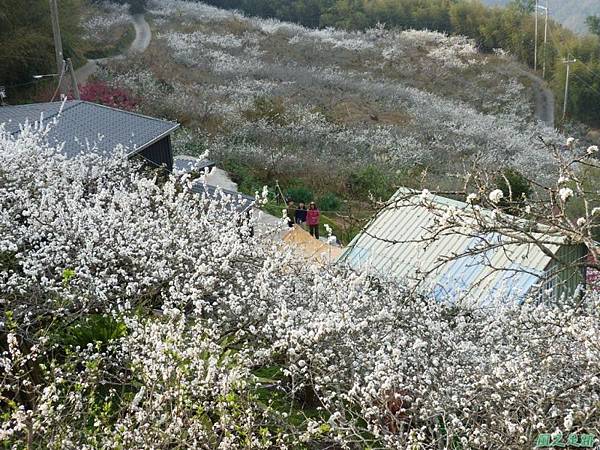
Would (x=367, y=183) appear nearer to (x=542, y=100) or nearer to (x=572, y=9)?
(x=542, y=100)

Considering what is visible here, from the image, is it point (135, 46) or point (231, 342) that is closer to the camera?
point (231, 342)

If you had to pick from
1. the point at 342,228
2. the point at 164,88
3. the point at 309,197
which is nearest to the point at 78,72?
the point at 164,88

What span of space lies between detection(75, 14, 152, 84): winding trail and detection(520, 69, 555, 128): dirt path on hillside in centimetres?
2015

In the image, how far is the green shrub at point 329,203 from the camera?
16719 millimetres

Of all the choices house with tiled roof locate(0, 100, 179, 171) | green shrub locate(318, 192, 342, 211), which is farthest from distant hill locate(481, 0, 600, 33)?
house with tiled roof locate(0, 100, 179, 171)

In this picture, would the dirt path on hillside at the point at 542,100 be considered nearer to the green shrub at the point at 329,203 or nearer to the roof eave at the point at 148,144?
the green shrub at the point at 329,203

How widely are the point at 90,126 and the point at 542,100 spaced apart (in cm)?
3084

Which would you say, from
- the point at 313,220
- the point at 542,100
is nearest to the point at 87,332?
the point at 313,220

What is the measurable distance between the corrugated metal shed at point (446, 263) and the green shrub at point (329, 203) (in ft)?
22.8

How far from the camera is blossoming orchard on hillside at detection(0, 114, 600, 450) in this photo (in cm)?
463

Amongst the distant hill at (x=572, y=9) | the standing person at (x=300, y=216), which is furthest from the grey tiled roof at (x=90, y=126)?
the distant hill at (x=572, y=9)

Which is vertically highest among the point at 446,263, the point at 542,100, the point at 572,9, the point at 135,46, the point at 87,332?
the point at 446,263

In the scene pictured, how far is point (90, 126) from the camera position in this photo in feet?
34.1

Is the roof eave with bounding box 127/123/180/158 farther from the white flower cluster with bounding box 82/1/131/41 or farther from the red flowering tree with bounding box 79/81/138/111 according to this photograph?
the white flower cluster with bounding box 82/1/131/41
